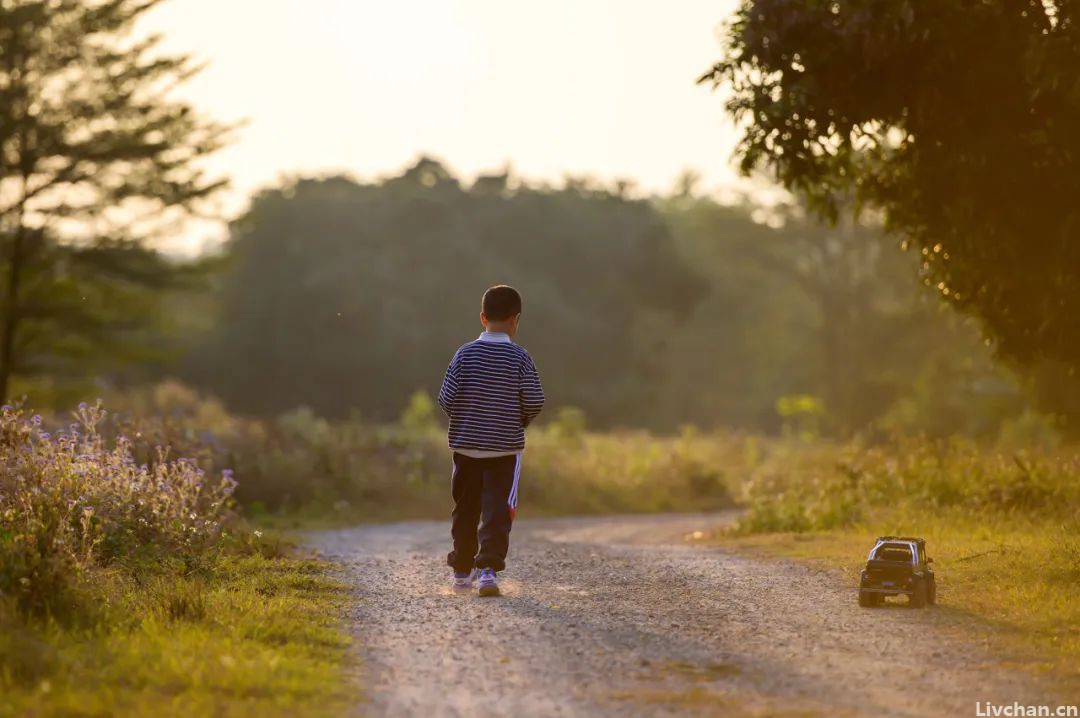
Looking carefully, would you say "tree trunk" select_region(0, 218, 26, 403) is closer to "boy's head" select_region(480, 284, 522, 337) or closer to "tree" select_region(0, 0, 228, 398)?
"tree" select_region(0, 0, 228, 398)

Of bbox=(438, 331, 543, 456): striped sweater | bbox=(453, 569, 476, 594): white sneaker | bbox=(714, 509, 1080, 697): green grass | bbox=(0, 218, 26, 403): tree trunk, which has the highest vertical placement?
bbox=(0, 218, 26, 403): tree trunk

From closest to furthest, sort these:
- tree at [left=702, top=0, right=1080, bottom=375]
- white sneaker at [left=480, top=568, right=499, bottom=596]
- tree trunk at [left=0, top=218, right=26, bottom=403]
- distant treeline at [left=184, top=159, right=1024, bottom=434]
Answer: white sneaker at [left=480, top=568, right=499, bottom=596] < tree at [left=702, top=0, right=1080, bottom=375] < tree trunk at [left=0, top=218, right=26, bottom=403] < distant treeline at [left=184, top=159, right=1024, bottom=434]

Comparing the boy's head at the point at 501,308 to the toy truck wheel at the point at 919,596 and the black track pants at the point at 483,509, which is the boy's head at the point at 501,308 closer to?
the black track pants at the point at 483,509

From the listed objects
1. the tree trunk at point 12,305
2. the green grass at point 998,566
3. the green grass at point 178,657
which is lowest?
the green grass at point 178,657

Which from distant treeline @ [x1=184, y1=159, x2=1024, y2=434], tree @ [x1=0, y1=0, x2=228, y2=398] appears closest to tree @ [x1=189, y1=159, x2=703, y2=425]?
distant treeline @ [x1=184, y1=159, x2=1024, y2=434]

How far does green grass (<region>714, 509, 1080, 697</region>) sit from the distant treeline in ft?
106

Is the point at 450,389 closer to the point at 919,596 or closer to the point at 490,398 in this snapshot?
the point at 490,398

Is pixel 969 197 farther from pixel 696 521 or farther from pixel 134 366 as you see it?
pixel 134 366

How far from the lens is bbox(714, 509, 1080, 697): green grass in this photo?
26.1ft

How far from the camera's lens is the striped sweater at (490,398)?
9.67 m

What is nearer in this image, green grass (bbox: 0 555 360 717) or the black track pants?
green grass (bbox: 0 555 360 717)

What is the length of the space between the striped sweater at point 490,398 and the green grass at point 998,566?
3014 mm

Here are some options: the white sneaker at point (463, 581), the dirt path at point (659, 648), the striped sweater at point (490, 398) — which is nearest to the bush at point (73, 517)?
the dirt path at point (659, 648)

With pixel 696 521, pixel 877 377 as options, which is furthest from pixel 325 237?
pixel 696 521
